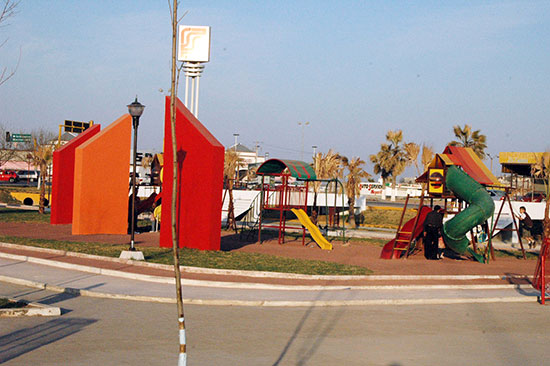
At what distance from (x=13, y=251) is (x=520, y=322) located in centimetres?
1367

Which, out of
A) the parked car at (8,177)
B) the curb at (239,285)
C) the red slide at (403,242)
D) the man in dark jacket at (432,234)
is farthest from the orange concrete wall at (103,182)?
the parked car at (8,177)

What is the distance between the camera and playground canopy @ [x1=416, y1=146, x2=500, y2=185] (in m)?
20.3

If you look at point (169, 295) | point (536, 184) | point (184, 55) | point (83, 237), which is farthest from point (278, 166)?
point (536, 184)

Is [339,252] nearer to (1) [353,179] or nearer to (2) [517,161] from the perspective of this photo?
(1) [353,179]

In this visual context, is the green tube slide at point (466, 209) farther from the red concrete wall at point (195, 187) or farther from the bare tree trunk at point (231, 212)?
the bare tree trunk at point (231, 212)

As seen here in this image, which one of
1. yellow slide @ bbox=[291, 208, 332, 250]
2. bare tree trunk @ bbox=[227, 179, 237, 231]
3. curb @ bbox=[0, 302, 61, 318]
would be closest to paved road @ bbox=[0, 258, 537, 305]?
curb @ bbox=[0, 302, 61, 318]

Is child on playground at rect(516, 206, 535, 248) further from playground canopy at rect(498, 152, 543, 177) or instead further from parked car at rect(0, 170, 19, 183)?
parked car at rect(0, 170, 19, 183)

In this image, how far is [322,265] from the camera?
1736cm

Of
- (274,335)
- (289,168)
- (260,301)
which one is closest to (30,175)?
(289,168)

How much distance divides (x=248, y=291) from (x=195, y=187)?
23.6 ft

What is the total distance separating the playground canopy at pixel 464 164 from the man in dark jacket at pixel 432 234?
5.08ft

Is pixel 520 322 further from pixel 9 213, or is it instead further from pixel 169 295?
pixel 9 213

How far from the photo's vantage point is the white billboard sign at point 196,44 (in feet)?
136

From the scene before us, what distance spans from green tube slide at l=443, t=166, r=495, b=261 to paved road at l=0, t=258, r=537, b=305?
4.47 metres
